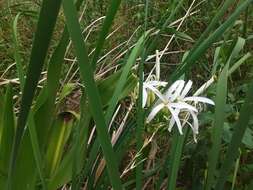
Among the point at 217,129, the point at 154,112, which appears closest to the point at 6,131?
the point at 154,112

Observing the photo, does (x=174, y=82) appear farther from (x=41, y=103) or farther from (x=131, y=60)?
(x=41, y=103)

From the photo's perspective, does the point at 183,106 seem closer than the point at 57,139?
Yes

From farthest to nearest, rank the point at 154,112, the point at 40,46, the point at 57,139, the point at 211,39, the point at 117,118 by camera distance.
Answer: the point at 117,118 < the point at 57,139 < the point at 154,112 < the point at 211,39 < the point at 40,46

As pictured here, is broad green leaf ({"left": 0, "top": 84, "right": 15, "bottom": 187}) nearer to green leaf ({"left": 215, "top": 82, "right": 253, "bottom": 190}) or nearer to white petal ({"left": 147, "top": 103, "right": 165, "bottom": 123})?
white petal ({"left": 147, "top": 103, "right": 165, "bottom": 123})

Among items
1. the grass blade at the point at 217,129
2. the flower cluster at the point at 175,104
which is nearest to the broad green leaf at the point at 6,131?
the flower cluster at the point at 175,104

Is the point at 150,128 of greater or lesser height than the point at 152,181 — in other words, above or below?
above

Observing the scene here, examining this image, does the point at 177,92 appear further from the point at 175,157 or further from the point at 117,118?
the point at 117,118

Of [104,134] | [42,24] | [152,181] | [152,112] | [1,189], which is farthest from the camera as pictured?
[152,181]

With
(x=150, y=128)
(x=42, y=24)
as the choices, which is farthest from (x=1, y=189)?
(x=42, y=24)

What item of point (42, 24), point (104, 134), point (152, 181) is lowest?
point (152, 181)

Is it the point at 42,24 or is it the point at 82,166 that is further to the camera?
the point at 82,166

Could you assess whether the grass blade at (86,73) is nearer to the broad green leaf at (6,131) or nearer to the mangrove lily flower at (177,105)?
the mangrove lily flower at (177,105)
